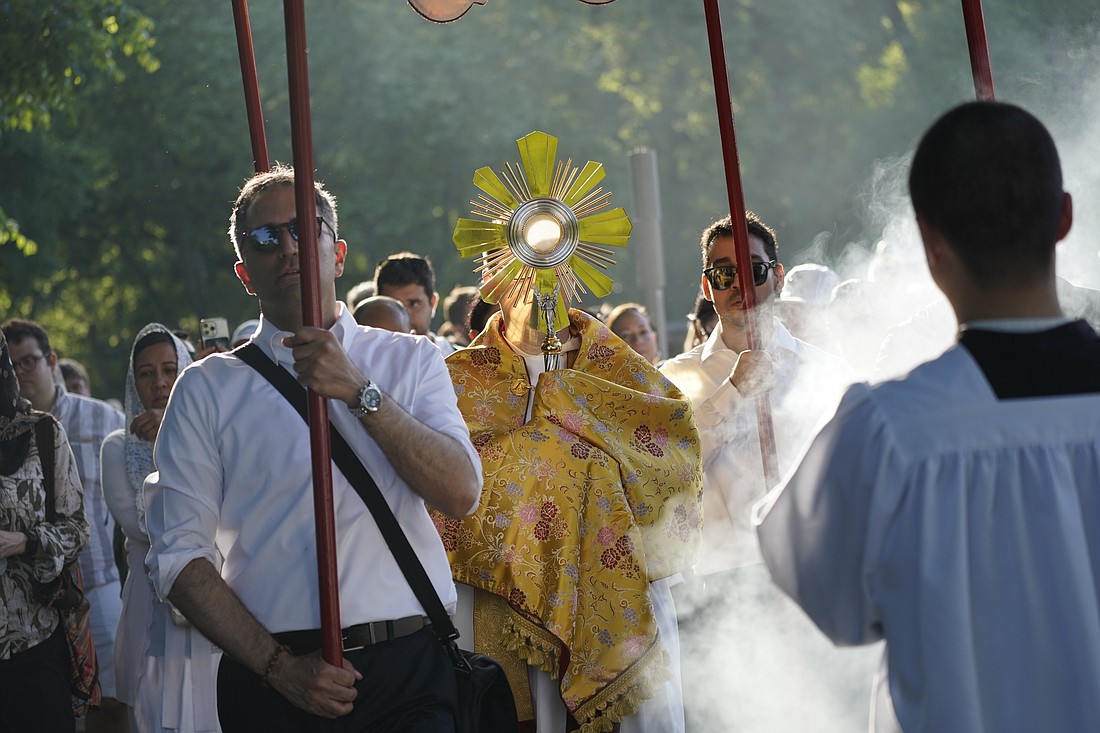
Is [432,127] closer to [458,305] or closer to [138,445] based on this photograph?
[458,305]

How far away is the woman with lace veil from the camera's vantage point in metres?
4.71

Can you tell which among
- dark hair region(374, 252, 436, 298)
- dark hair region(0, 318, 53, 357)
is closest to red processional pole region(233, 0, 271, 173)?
dark hair region(374, 252, 436, 298)

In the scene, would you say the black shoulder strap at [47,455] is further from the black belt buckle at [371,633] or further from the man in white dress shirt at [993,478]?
the man in white dress shirt at [993,478]

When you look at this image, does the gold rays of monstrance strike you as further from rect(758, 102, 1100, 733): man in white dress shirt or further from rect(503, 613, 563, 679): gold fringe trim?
rect(758, 102, 1100, 733): man in white dress shirt

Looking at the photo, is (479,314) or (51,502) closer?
(51,502)

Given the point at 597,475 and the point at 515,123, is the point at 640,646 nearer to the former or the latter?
the point at 597,475

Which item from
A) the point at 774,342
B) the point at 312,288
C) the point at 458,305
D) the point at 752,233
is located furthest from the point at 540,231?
the point at 458,305

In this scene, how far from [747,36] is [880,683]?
22.9 m

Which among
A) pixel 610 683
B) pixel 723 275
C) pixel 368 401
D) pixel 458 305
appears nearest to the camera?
pixel 368 401

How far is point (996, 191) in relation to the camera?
2.05 m

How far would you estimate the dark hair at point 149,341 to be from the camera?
5324 millimetres

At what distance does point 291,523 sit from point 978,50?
1.81 meters

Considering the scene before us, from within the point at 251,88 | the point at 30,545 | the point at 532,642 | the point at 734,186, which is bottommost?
the point at 532,642

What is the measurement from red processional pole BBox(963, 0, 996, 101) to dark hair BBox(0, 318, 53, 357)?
16.7 feet
